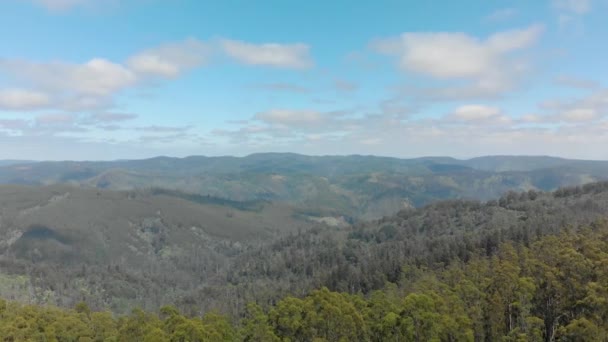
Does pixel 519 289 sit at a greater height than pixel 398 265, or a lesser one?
greater

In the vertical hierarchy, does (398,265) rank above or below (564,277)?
below

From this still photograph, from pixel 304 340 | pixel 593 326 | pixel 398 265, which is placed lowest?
pixel 398 265

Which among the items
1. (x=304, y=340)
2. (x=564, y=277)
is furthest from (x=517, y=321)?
(x=304, y=340)

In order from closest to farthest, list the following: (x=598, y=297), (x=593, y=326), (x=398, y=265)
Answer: (x=593, y=326)
(x=598, y=297)
(x=398, y=265)

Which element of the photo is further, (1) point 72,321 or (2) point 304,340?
(1) point 72,321

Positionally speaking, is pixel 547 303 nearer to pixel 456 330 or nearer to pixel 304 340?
pixel 456 330

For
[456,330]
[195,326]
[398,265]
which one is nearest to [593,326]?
[456,330]

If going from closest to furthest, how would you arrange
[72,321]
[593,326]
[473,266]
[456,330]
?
[593,326]
[456,330]
[72,321]
[473,266]

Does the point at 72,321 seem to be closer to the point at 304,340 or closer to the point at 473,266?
the point at 304,340

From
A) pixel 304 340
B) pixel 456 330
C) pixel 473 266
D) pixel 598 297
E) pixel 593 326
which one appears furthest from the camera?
pixel 473 266
